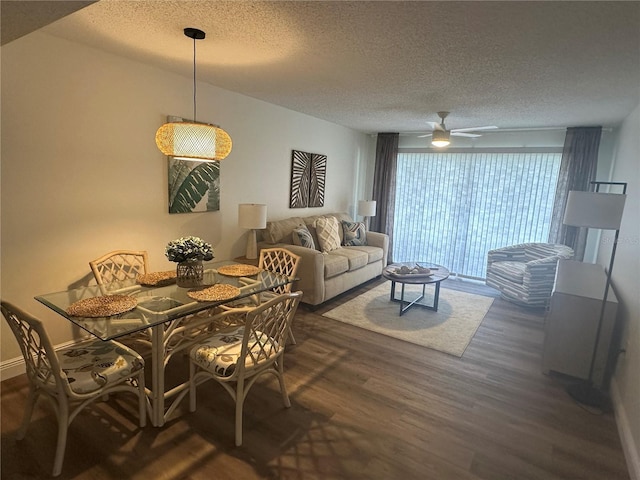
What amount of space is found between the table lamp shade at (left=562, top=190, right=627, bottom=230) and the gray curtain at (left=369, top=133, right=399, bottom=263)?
384 cm

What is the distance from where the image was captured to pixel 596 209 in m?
2.55

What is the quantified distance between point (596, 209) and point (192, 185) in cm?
346

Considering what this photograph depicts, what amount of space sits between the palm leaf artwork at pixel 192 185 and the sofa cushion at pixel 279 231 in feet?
2.50

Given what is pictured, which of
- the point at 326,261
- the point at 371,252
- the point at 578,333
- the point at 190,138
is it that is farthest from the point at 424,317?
the point at 190,138

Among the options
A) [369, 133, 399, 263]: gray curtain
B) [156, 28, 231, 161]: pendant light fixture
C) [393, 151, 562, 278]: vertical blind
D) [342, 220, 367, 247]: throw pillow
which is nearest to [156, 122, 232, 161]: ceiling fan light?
[156, 28, 231, 161]: pendant light fixture

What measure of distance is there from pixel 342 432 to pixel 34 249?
2.53 m

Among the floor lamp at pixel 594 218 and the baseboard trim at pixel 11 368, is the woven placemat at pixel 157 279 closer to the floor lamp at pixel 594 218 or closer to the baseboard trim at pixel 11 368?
the baseboard trim at pixel 11 368

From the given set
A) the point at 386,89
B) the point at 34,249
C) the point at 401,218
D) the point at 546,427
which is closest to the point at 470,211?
the point at 401,218

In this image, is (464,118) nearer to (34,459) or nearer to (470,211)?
(470,211)

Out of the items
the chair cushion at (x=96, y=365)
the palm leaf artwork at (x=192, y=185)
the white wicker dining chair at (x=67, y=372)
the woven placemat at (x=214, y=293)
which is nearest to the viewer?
the white wicker dining chair at (x=67, y=372)

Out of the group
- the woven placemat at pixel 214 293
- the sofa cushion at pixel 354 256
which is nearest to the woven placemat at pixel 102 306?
the woven placemat at pixel 214 293

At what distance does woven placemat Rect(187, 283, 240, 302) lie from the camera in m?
2.27

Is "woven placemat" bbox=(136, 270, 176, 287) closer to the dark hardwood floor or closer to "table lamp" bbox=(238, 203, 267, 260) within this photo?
the dark hardwood floor

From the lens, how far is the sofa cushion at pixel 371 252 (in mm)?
5245
